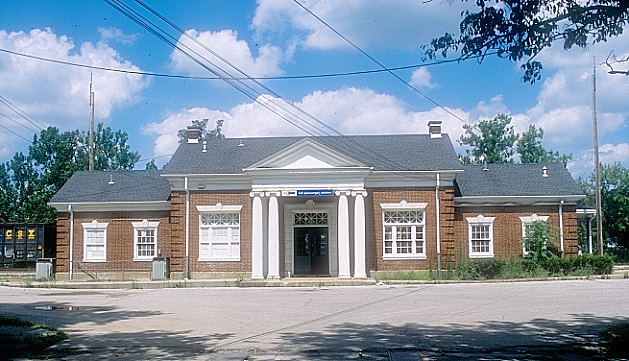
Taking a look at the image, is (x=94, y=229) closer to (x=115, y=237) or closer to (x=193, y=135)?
(x=115, y=237)

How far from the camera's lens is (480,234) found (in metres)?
34.1

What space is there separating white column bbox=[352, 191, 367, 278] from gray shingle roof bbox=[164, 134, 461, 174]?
231 cm

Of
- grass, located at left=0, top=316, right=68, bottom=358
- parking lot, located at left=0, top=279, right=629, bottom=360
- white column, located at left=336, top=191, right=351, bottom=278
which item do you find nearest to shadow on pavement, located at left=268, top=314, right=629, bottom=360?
parking lot, located at left=0, top=279, right=629, bottom=360

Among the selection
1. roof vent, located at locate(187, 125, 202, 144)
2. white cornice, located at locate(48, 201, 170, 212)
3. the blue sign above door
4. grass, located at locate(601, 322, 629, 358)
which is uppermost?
roof vent, located at locate(187, 125, 202, 144)

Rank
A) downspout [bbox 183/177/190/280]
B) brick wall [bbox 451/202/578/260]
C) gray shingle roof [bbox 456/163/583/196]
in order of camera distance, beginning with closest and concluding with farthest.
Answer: downspout [bbox 183/177/190/280], brick wall [bbox 451/202/578/260], gray shingle roof [bbox 456/163/583/196]

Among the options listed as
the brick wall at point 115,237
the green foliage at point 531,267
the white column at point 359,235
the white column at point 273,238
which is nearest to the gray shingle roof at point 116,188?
the brick wall at point 115,237

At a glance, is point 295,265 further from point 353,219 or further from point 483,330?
point 483,330

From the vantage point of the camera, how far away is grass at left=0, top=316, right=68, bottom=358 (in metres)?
12.1

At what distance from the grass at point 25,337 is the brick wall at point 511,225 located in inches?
893

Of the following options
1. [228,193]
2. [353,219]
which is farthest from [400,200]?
[228,193]

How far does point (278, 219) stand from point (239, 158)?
15.4ft

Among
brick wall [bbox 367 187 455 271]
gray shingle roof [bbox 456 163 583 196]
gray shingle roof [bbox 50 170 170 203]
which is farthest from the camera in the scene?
gray shingle roof [bbox 50 170 170 203]

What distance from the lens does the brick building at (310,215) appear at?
1238 inches

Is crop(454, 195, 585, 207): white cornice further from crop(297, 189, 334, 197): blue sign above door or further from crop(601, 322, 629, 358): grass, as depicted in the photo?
crop(601, 322, 629, 358): grass
